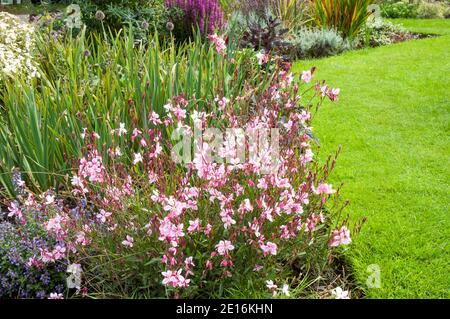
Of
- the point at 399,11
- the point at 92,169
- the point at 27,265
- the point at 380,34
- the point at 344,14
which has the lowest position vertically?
the point at 399,11

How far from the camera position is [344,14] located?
829cm

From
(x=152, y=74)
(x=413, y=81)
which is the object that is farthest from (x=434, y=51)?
(x=152, y=74)

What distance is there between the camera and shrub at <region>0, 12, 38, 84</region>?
14.7 ft

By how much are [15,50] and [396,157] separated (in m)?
3.56

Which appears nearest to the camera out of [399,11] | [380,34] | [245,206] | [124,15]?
[245,206]

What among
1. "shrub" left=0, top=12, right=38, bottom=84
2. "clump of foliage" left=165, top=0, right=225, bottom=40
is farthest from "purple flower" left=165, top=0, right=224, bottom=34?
"shrub" left=0, top=12, right=38, bottom=84

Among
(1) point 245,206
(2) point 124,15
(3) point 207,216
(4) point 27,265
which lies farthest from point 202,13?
(1) point 245,206

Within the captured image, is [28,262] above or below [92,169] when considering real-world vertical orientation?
below

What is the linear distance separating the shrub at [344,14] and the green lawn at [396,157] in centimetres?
80

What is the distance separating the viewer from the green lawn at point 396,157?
3.18 metres

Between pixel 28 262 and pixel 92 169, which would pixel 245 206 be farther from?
pixel 28 262

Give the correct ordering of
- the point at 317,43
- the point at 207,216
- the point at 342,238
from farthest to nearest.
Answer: the point at 317,43 < the point at 207,216 < the point at 342,238

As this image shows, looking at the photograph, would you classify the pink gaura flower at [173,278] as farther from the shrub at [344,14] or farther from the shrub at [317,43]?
the shrub at [344,14]
